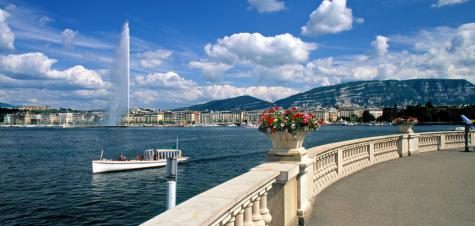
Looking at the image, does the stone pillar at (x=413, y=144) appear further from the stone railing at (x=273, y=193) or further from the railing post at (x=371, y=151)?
the stone railing at (x=273, y=193)

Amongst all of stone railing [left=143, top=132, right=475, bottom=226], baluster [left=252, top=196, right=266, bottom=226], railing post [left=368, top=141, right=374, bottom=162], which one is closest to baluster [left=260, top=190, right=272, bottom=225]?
stone railing [left=143, top=132, right=475, bottom=226]

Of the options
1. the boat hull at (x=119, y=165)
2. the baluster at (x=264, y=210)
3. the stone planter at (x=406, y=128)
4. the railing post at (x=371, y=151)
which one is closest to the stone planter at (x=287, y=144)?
the baluster at (x=264, y=210)

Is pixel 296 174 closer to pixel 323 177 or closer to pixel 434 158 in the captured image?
pixel 323 177

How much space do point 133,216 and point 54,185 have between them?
15.1 metres

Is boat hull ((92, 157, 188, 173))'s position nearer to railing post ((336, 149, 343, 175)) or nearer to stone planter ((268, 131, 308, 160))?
railing post ((336, 149, 343, 175))

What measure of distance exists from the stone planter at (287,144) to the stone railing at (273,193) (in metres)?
0.04

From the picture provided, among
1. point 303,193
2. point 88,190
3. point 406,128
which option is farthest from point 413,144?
point 88,190

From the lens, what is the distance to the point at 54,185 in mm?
32281

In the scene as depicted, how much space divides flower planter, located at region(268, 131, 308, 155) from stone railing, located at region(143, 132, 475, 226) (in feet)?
0.19

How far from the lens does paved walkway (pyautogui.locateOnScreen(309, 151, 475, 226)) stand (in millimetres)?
7371

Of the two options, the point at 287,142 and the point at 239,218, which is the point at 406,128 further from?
the point at 239,218

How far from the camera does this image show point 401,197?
30.3 ft

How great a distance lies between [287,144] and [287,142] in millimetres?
35

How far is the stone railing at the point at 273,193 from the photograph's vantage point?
323 centimetres
